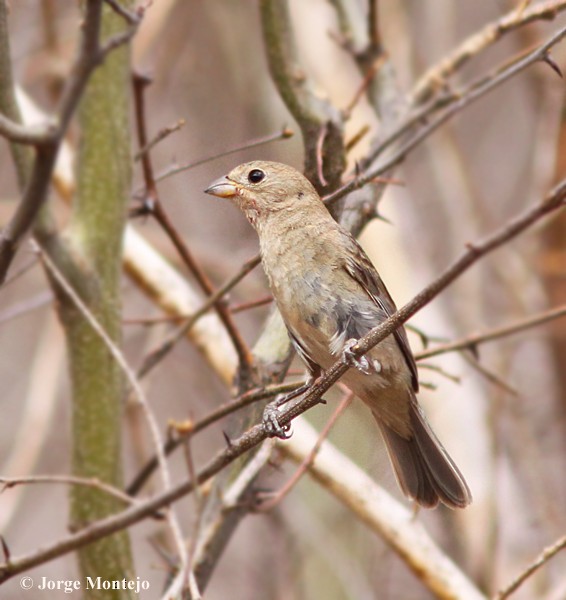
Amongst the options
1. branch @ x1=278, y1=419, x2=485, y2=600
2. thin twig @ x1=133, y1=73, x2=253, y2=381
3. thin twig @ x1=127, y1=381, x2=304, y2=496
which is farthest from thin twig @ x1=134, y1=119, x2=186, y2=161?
branch @ x1=278, y1=419, x2=485, y2=600

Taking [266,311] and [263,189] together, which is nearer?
[263,189]

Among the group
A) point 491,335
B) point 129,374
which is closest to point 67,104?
point 129,374

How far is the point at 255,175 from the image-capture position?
137 inches

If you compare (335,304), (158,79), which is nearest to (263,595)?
(335,304)

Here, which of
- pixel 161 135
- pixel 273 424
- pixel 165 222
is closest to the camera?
pixel 273 424

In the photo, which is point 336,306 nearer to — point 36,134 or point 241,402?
point 241,402

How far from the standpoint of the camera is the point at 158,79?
21.5 ft

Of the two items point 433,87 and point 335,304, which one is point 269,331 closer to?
point 335,304

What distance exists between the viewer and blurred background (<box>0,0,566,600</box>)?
5.20 meters

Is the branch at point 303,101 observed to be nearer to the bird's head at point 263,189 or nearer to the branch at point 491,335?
the bird's head at point 263,189

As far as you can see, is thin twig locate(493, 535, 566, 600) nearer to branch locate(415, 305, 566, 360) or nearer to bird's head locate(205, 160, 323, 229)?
branch locate(415, 305, 566, 360)

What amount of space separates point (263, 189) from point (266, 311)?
7.99ft

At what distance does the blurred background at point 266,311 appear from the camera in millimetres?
5195

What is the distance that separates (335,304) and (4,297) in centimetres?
416
